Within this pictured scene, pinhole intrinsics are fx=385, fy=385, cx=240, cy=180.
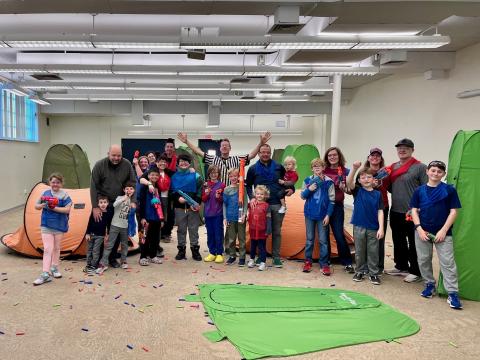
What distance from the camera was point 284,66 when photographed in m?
7.32

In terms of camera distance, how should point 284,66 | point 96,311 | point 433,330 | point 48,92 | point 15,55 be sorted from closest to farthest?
point 433,330 < point 96,311 < point 284,66 < point 15,55 < point 48,92

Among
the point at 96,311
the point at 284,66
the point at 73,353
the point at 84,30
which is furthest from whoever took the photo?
the point at 284,66

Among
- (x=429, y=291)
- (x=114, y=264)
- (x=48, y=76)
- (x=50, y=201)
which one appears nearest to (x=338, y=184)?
(x=429, y=291)

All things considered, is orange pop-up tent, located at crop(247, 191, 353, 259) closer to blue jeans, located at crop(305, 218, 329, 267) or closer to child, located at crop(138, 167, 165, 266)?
blue jeans, located at crop(305, 218, 329, 267)

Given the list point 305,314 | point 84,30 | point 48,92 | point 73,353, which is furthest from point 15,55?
point 305,314

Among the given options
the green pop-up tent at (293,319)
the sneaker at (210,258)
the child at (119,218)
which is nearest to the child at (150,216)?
the child at (119,218)

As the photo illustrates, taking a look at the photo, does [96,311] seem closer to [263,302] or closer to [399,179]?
[263,302]

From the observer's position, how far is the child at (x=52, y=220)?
3990 mm

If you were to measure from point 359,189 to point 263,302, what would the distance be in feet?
5.60

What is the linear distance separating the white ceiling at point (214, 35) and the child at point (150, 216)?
1.99 metres

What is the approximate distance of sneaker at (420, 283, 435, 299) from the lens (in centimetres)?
379

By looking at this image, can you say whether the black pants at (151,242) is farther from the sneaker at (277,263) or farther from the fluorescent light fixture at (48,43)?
the fluorescent light fixture at (48,43)

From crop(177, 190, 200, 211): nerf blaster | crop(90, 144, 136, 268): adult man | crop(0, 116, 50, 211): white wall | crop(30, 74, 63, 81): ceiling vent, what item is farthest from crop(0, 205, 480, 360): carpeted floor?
crop(0, 116, 50, 211): white wall

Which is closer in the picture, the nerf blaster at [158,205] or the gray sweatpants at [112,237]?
the gray sweatpants at [112,237]
